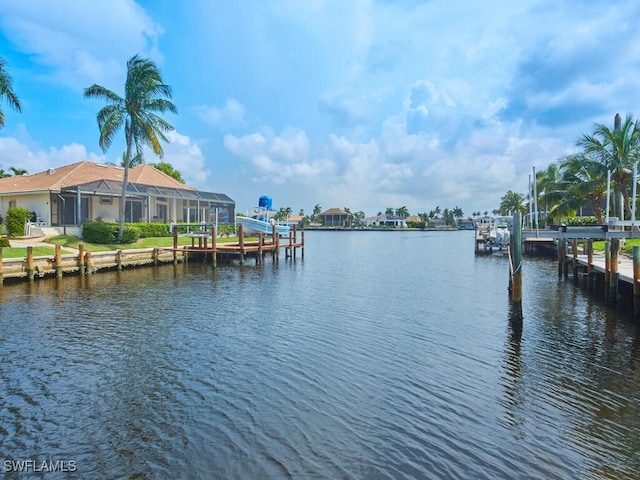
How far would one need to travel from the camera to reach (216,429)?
696cm

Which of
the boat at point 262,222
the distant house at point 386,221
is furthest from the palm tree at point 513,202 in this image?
the boat at point 262,222

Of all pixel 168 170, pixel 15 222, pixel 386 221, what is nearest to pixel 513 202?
pixel 386 221

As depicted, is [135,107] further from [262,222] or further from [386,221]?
[386,221]

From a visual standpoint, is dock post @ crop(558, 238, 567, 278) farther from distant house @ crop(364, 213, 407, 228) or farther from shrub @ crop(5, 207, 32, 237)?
distant house @ crop(364, 213, 407, 228)

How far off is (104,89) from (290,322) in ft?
83.7

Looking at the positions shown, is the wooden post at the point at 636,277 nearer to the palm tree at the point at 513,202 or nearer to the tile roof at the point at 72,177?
the tile roof at the point at 72,177

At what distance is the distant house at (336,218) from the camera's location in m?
146

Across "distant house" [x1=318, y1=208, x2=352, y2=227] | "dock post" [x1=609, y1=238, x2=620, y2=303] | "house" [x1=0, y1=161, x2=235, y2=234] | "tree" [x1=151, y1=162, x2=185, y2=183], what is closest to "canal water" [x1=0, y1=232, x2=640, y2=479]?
"dock post" [x1=609, y1=238, x2=620, y2=303]

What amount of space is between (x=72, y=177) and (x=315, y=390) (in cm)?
3481

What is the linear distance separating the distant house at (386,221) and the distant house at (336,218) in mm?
9956

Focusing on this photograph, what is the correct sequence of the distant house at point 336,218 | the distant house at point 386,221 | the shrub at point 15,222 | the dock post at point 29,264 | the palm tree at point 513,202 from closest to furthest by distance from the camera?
the dock post at point 29,264 < the shrub at point 15,222 < the palm tree at point 513,202 < the distant house at point 336,218 < the distant house at point 386,221

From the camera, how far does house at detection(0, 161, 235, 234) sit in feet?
106

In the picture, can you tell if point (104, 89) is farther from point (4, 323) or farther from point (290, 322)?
point (290, 322)

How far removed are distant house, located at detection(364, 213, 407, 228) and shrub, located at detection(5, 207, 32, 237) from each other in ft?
424
